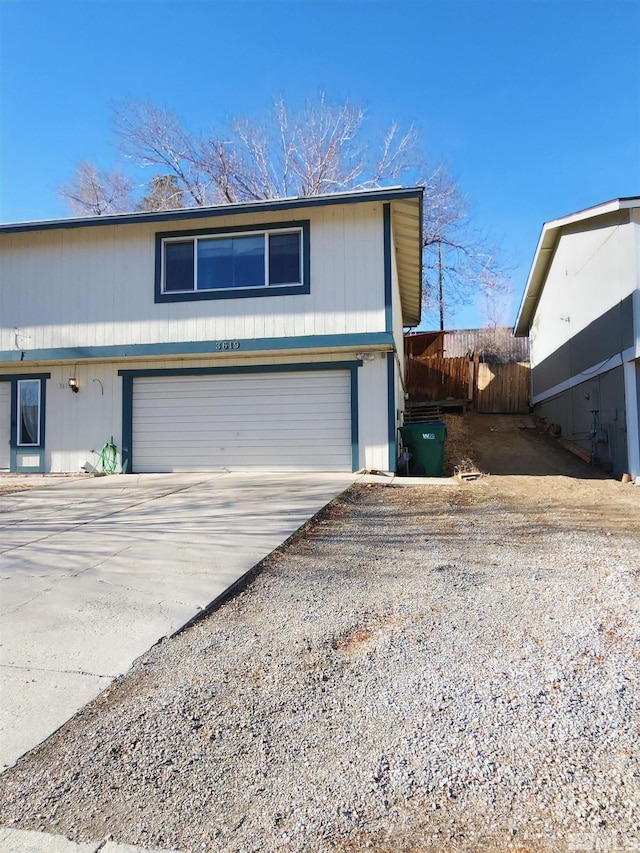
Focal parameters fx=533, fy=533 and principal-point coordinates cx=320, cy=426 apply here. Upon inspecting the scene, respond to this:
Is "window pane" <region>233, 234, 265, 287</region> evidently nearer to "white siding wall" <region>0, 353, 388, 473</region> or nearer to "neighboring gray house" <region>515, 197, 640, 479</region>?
"white siding wall" <region>0, 353, 388, 473</region>

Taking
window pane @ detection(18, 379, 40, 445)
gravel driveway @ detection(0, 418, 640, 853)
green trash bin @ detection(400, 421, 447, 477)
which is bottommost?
gravel driveway @ detection(0, 418, 640, 853)

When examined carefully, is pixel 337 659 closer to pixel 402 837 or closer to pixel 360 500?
pixel 402 837

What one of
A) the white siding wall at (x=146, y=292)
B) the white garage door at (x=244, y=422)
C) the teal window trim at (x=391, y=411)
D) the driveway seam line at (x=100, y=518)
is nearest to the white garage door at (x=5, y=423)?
the white siding wall at (x=146, y=292)

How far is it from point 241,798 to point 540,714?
1.29 meters

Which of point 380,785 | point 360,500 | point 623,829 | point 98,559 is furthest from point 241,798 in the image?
point 360,500

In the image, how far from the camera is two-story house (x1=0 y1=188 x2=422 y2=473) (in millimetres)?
9820

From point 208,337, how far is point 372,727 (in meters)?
8.80

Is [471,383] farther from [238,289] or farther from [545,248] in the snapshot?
[238,289]

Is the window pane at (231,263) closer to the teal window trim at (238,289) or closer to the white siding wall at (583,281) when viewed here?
the teal window trim at (238,289)

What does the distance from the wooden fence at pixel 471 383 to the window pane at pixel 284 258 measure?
9.39 m

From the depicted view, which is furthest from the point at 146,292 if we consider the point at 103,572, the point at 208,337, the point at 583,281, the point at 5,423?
the point at 583,281

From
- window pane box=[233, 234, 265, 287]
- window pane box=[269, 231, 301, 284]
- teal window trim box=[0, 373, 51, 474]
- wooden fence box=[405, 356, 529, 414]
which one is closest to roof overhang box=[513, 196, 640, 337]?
wooden fence box=[405, 356, 529, 414]

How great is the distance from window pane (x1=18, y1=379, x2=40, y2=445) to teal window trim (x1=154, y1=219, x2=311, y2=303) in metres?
3.34

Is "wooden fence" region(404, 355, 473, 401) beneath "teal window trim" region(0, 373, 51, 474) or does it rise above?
above
